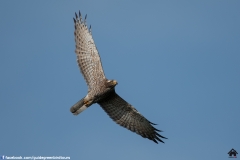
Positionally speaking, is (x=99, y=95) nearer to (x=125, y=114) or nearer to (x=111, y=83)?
(x=111, y=83)

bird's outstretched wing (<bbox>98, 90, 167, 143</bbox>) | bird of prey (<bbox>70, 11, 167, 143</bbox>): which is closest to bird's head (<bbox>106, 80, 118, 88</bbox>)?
bird of prey (<bbox>70, 11, 167, 143</bbox>)

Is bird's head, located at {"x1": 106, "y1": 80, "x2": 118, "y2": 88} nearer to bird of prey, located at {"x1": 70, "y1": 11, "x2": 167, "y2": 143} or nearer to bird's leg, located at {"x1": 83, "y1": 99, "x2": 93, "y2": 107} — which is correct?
bird of prey, located at {"x1": 70, "y1": 11, "x2": 167, "y2": 143}

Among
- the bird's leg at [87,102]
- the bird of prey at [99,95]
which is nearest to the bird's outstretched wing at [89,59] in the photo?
the bird of prey at [99,95]

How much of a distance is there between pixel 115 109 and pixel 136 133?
1239mm

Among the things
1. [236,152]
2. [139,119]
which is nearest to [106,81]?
[139,119]

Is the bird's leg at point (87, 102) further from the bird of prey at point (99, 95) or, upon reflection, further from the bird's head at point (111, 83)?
the bird's head at point (111, 83)

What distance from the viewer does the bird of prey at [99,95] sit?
20984mm

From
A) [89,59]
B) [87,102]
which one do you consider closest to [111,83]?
[87,102]

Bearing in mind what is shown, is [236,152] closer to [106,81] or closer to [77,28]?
[106,81]

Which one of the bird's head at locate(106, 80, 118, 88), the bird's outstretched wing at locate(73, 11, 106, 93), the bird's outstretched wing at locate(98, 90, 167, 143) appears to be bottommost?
the bird's outstretched wing at locate(98, 90, 167, 143)

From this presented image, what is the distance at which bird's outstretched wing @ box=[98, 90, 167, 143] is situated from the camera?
21594mm

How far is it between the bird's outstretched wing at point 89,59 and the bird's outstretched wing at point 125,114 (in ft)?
2.74

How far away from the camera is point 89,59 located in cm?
2159

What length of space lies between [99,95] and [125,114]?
1449 millimetres
